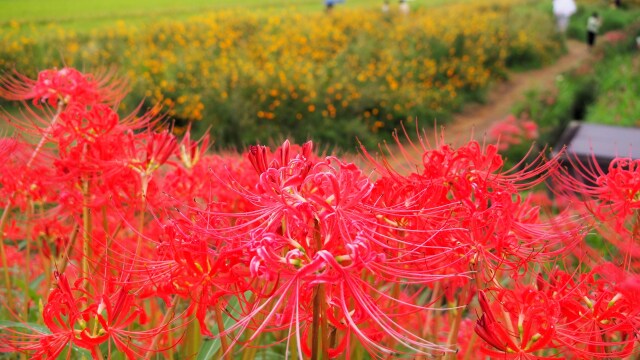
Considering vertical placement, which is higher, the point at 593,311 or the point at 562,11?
the point at 593,311

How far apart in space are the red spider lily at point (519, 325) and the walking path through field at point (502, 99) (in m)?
7.25

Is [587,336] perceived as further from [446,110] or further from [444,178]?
[446,110]

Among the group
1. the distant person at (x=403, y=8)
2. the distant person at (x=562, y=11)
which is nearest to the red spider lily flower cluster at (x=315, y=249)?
the distant person at (x=403, y=8)

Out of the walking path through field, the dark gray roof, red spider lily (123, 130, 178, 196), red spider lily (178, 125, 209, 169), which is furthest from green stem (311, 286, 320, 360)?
the walking path through field

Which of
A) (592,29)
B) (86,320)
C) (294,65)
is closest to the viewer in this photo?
(86,320)

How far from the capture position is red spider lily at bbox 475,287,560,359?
0.97 meters

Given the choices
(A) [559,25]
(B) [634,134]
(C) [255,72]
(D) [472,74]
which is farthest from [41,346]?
(A) [559,25]

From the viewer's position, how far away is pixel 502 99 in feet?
39.6

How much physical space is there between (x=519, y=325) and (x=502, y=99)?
38.0ft

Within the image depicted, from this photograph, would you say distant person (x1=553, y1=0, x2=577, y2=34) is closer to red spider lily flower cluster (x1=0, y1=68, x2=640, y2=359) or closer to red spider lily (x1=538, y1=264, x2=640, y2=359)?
red spider lily flower cluster (x1=0, y1=68, x2=640, y2=359)

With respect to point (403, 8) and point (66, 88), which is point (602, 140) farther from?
point (403, 8)

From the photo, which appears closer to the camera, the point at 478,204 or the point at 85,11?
the point at 478,204

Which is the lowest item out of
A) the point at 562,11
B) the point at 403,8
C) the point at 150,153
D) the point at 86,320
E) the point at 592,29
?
the point at 592,29

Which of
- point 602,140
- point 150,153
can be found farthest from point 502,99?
point 150,153
